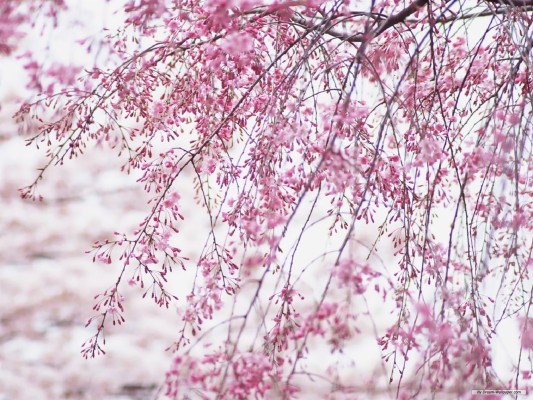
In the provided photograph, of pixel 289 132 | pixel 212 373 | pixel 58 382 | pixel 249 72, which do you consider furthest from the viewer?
pixel 58 382

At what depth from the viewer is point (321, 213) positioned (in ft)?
6.91

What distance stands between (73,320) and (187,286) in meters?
0.43

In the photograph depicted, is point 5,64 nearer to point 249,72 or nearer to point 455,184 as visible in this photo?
point 249,72

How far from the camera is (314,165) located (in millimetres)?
1336

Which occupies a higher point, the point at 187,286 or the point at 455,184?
the point at 455,184

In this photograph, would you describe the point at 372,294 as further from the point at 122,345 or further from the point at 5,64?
the point at 5,64

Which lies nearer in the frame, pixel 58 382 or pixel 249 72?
pixel 249 72

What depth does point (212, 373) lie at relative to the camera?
2.80ft

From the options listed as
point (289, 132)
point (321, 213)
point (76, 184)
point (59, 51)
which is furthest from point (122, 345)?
point (289, 132)

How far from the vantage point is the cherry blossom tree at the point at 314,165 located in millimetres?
868

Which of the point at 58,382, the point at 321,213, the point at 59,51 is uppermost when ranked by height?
the point at 59,51

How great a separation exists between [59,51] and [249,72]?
96 centimetres

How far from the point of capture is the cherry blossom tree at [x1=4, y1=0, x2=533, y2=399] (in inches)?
34.2

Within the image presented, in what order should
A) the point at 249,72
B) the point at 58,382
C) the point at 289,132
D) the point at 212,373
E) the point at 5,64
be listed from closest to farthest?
the point at 212,373, the point at 289,132, the point at 249,72, the point at 58,382, the point at 5,64
